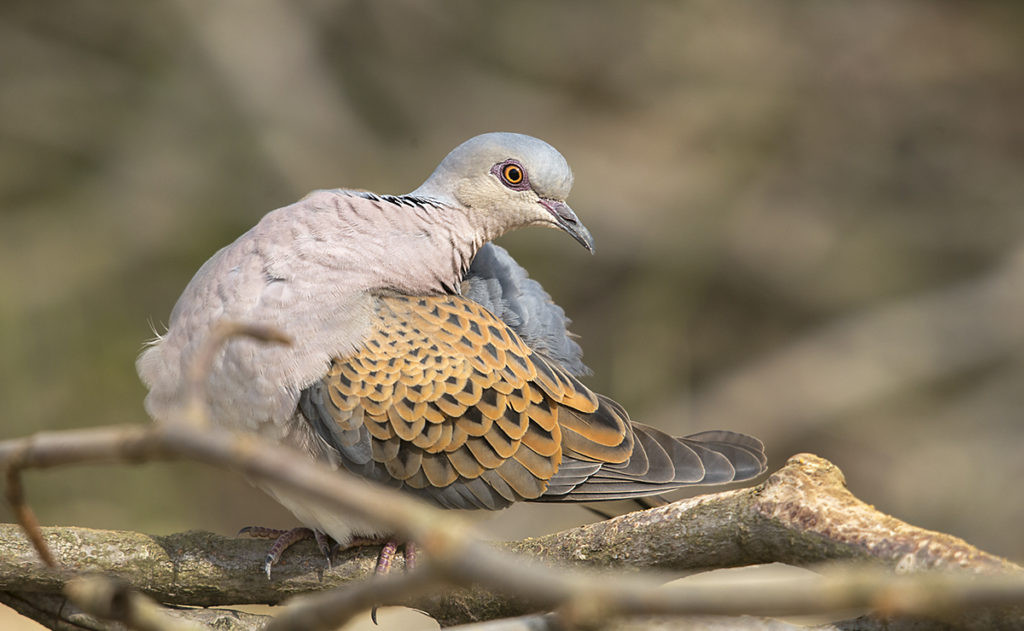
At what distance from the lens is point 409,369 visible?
3.07m

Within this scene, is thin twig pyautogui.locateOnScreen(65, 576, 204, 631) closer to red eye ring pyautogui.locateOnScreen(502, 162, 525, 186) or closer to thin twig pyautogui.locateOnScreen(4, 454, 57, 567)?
thin twig pyautogui.locateOnScreen(4, 454, 57, 567)

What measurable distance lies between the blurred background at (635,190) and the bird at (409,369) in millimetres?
4295

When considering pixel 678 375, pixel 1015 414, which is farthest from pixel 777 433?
pixel 1015 414

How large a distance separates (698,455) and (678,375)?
4803mm

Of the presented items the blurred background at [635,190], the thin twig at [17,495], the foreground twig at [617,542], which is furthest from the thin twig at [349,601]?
the blurred background at [635,190]

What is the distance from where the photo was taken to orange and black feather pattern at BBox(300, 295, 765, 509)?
3.04 m

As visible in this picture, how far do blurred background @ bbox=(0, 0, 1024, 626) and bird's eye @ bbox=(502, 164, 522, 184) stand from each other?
4.35m

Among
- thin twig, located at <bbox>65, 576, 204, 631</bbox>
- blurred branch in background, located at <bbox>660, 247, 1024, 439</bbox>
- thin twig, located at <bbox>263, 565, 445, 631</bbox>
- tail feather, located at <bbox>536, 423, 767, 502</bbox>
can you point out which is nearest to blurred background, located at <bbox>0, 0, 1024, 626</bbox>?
blurred branch in background, located at <bbox>660, 247, 1024, 439</bbox>

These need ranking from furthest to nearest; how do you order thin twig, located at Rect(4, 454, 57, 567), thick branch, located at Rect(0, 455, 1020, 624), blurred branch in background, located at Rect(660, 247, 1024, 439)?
blurred branch in background, located at Rect(660, 247, 1024, 439) → thick branch, located at Rect(0, 455, 1020, 624) → thin twig, located at Rect(4, 454, 57, 567)

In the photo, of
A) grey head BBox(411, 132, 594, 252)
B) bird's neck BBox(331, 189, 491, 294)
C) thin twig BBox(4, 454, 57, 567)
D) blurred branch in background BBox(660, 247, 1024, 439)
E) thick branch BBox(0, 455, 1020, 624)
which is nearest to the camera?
thin twig BBox(4, 454, 57, 567)

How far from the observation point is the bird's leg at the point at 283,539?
2.92 meters

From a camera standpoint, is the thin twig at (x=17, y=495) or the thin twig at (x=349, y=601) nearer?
the thin twig at (x=349, y=601)

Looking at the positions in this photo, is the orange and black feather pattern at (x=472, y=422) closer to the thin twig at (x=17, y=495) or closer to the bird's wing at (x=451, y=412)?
the bird's wing at (x=451, y=412)

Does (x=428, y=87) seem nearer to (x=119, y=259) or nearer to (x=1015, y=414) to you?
(x=119, y=259)
